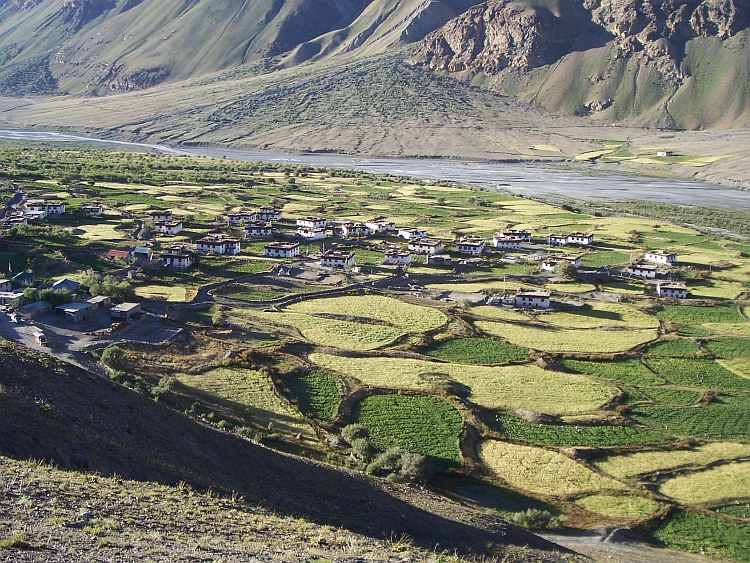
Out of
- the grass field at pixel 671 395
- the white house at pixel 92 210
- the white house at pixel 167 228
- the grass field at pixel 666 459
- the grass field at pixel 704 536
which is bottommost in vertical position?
the grass field at pixel 704 536

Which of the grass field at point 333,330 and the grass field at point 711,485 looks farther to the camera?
the grass field at point 333,330

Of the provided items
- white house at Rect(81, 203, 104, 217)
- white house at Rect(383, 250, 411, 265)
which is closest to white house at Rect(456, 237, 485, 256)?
white house at Rect(383, 250, 411, 265)

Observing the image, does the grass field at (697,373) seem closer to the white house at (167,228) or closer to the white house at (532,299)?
the white house at (532,299)

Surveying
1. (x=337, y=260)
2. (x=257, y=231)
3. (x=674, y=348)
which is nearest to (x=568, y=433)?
(x=674, y=348)

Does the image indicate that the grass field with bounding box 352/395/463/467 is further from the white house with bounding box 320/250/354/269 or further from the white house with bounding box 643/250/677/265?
the white house with bounding box 643/250/677/265

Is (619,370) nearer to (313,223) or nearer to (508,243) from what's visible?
(508,243)

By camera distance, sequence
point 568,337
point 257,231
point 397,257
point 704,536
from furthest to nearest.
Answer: point 257,231 < point 397,257 < point 568,337 < point 704,536

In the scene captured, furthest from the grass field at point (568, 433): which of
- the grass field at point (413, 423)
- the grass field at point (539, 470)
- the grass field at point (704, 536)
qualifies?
the grass field at point (704, 536)
